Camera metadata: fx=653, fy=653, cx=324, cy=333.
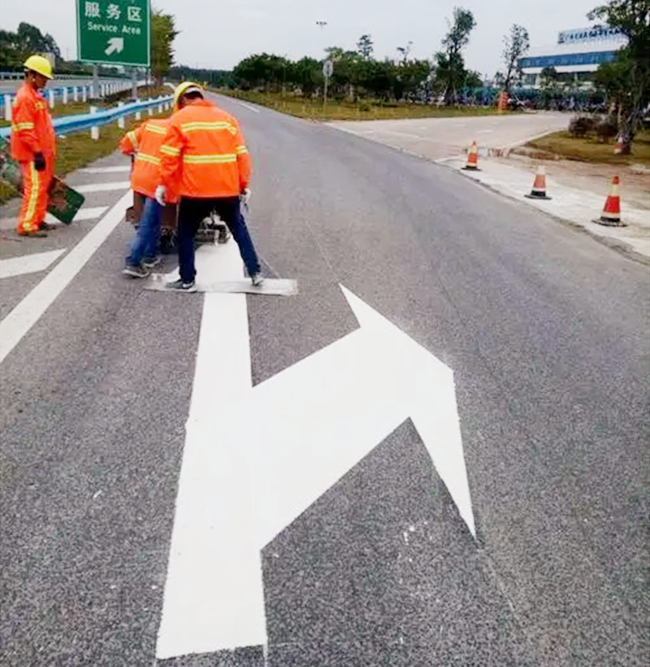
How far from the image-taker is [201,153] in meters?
5.16

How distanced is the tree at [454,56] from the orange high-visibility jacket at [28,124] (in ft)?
275

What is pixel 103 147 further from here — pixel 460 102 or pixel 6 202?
pixel 460 102

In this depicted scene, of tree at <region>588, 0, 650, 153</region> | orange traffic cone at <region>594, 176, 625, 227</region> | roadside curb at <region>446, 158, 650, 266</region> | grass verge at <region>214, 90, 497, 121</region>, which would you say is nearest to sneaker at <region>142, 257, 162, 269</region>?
roadside curb at <region>446, 158, 650, 266</region>

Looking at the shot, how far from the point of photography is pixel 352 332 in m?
4.99

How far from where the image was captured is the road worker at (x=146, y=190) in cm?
596

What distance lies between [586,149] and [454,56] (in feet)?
201

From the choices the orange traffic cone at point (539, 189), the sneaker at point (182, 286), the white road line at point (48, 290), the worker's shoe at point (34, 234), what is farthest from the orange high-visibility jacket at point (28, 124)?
the orange traffic cone at point (539, 189)

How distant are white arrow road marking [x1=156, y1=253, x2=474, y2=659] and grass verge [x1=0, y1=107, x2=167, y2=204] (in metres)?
6.44

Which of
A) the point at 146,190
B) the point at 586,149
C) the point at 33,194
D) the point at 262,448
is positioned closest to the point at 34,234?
the point at 33,194

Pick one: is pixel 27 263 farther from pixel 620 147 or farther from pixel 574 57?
pixel 574 57

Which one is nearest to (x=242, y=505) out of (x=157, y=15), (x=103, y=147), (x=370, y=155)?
(x=103, y=147)

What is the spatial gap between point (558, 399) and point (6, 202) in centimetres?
772

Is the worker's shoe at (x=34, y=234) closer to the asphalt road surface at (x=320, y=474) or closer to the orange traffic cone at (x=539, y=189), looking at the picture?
the asphalt road surface at (x=320, y=474)

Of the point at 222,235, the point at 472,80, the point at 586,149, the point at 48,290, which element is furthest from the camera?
the point at 472,80
